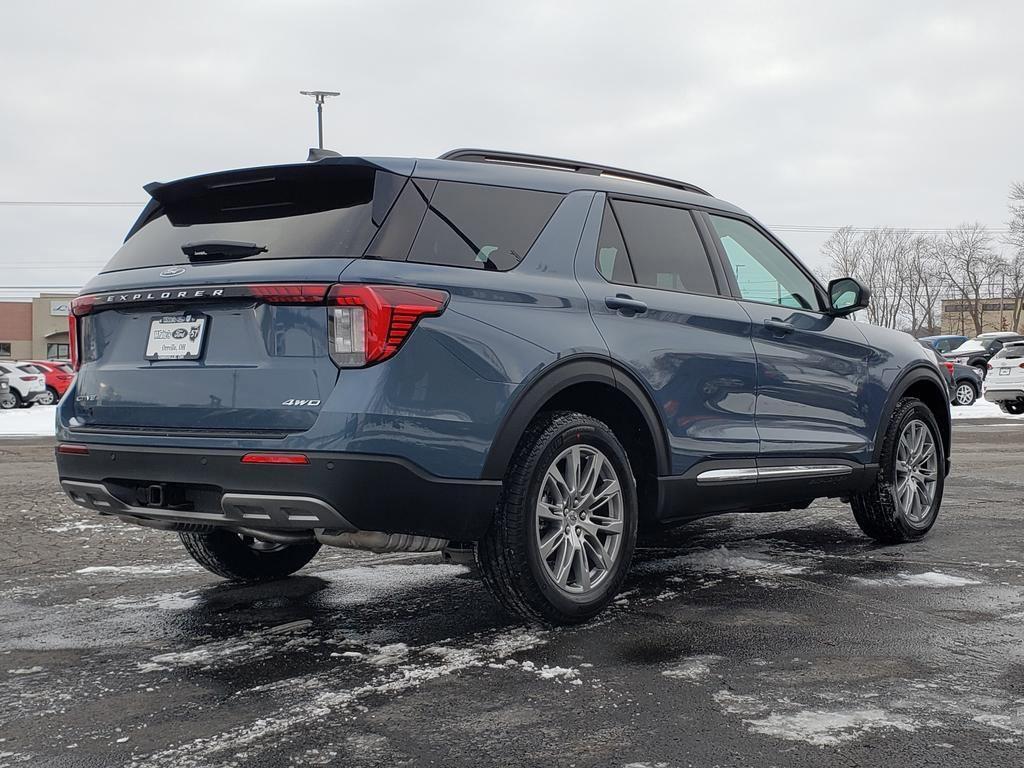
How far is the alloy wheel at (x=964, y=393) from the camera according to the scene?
26.9 metres

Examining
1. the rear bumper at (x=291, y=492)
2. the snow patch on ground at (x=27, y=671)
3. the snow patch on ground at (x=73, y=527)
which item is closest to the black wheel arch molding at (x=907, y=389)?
the rear bumper at (x=291, y=492)

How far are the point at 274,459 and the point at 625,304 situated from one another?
1.66 meters

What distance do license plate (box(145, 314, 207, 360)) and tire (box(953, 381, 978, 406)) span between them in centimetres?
2556

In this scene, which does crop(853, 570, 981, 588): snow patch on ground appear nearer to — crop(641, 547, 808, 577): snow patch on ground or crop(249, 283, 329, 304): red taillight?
crop(641, 547, 808, 577): snow patch on ground

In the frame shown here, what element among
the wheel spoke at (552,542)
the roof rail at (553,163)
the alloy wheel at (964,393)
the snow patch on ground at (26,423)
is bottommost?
the snow patch on ground at (26,423)

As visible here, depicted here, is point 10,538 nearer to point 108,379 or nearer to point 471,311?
point 108,379

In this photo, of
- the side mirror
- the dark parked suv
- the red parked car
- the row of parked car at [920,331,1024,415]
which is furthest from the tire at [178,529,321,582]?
the red parked car

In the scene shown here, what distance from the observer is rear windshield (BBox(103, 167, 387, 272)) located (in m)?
4.05

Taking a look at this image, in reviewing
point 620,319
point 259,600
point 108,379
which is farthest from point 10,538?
point 620,319

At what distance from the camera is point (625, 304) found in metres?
4.70

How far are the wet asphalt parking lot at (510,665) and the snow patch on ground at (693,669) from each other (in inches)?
0.5

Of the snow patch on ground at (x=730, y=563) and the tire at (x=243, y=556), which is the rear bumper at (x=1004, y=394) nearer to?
the snow patch on ground at (x=730, y=563)

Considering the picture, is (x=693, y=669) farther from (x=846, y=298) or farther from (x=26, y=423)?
(x=26, y=423)

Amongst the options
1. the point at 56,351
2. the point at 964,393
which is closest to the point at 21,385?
the point at 964,393
